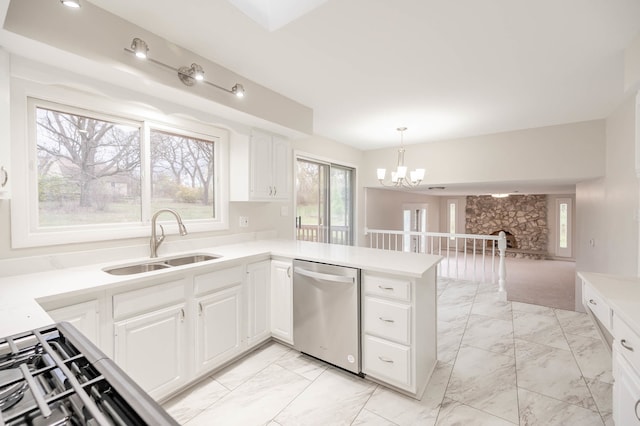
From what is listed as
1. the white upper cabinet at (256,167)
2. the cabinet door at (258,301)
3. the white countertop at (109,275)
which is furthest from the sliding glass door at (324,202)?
the cabinet door at (258,301)

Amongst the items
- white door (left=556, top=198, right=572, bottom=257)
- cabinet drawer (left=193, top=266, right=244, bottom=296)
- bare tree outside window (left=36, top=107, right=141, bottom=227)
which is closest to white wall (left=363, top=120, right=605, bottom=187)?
cabinet drawer (left=193, top=266, right=244, bottom=296)

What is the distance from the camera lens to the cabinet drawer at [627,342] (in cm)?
106

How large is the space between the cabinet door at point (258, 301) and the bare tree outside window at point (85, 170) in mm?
1029

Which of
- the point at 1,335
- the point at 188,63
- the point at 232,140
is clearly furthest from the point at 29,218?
the point at 232,140

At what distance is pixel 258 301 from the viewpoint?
2363mm

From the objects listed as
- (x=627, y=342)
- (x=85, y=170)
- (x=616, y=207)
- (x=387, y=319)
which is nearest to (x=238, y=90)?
(x=85, y=170)

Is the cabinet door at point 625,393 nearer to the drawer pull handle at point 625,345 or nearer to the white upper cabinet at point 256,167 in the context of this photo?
the drawer pull handle at point 625,345

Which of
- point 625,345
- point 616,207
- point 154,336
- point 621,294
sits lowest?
point 154,336

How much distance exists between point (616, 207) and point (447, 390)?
8.86 ft

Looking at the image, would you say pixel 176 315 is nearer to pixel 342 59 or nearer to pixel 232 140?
pixel 232 140

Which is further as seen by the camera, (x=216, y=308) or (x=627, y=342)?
(x=216, y=308)

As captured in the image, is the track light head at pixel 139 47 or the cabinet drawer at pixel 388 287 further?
the cabinet drawer at pixel 388 287

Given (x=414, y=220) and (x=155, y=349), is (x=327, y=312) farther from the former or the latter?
(x=414, y=220)

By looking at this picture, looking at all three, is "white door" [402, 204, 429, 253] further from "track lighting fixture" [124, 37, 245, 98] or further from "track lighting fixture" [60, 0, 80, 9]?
"track lighting fixture" [60, 0, 80, 9]
